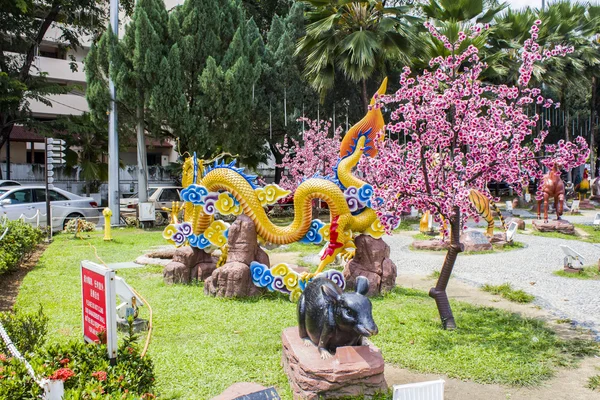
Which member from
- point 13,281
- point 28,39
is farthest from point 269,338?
point 28,39

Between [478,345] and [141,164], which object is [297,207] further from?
[141,164]

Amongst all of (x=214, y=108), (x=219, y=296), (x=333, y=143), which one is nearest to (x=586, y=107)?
(x=333, y=143)

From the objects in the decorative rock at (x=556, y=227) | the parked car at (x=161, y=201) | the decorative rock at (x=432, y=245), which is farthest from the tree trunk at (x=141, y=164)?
the decorative rock at (x=556, y=227)

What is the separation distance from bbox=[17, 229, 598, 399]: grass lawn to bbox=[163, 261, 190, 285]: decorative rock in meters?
0.29

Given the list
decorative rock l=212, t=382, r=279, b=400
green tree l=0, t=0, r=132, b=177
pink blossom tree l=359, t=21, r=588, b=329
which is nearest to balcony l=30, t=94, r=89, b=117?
green tree l=0, t=0, r=132, b=177

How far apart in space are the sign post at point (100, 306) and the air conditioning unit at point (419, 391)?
6.45 feet

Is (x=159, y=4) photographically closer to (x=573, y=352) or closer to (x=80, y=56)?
(x=80, y=56)

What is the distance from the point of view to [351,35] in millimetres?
16000

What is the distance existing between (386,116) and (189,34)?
30.7ft

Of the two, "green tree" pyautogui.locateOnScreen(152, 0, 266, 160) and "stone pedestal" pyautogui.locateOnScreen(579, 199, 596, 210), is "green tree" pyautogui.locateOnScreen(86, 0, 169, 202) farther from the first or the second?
"stone pedestal" pyautogui.locateOnScreen(579, 199, 596, 210)

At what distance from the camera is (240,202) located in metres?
8.61

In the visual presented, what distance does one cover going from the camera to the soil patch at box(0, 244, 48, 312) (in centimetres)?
759

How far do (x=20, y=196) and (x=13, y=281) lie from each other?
303 inches

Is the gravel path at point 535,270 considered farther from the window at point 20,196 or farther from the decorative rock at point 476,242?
the window at point 20,196
